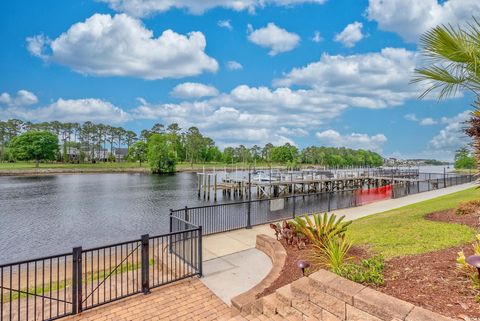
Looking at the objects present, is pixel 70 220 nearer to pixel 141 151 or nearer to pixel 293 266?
pixel 293 266

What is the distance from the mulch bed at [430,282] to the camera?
3.35 m

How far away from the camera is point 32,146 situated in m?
77.3

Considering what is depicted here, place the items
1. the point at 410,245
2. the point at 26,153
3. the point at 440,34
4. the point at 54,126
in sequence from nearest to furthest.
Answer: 1. the point at 440,34
2. the point at 410,245
3. the point at 26,153
4. the point at 54,126

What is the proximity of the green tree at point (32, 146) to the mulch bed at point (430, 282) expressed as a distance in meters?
89.7

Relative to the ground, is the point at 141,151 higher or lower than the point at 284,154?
higher

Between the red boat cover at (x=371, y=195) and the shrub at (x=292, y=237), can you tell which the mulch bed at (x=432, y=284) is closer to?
the shrub at (x=292, y=237)

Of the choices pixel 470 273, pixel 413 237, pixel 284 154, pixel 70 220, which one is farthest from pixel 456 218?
pixel 284 154

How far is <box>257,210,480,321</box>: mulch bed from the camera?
3.35 m

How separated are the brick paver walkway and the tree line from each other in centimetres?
7001

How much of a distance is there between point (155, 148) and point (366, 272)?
72.7 meters

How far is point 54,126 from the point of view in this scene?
10094 cm

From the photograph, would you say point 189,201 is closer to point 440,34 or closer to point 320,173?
point 320,173

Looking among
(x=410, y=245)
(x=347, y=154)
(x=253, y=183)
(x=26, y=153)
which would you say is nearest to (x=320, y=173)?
(x=253, y=183)

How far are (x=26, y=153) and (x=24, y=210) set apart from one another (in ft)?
219
